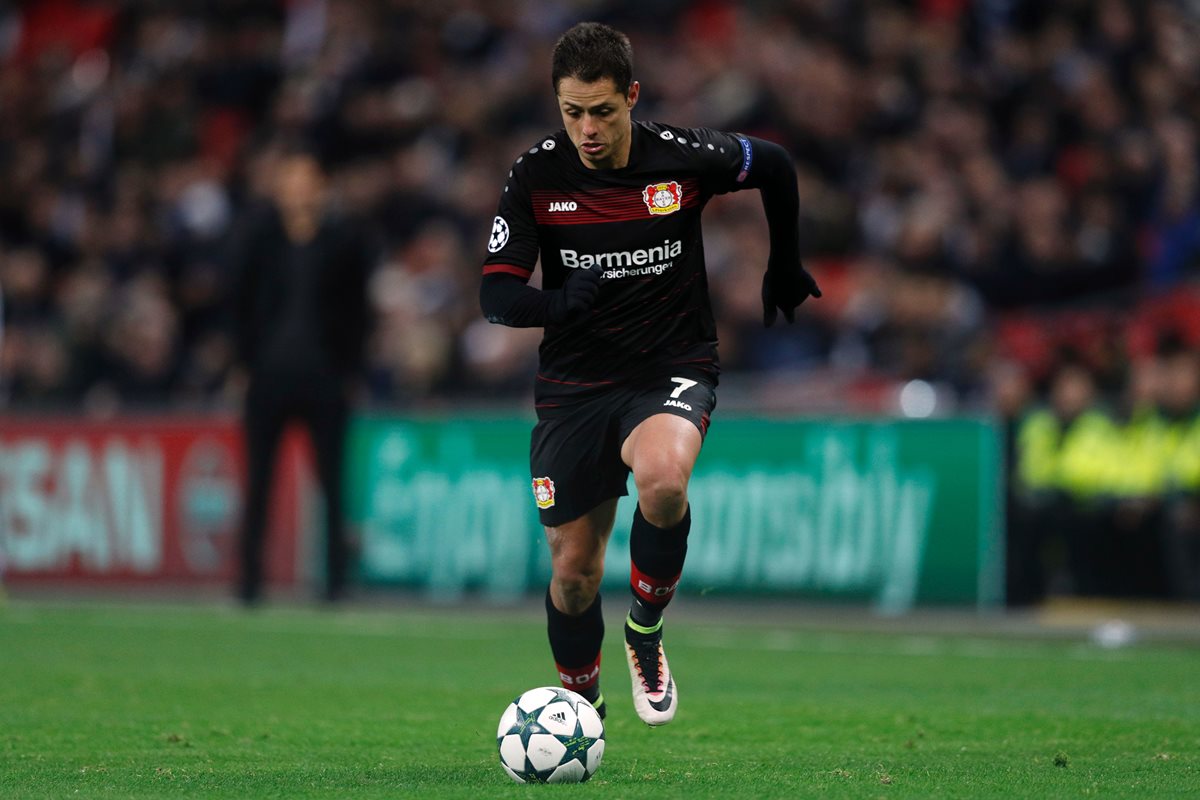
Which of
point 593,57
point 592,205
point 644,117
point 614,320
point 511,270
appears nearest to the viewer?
point 593,57

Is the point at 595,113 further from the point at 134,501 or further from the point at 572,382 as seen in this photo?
the point at 134,501

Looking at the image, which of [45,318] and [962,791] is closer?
[962,791]

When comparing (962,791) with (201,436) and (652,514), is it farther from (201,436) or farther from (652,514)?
(201,436)

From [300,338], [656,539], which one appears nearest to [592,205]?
[656,539]

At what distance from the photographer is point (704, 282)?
6.64m

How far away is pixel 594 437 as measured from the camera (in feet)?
21.0

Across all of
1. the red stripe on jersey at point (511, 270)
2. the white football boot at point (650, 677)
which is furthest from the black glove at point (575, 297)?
the white football boot at point (650, 677)

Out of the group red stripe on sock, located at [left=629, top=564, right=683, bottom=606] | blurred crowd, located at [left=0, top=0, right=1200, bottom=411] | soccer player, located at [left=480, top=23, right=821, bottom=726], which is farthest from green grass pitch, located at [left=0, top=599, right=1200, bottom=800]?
blurred crowd, located at [left=0, top=0, right=1200, bottom=411]

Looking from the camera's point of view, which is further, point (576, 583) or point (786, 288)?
point (786, 288)

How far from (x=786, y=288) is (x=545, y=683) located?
9.03 feet

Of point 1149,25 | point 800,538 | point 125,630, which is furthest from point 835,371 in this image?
point 125,630

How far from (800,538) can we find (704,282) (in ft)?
21.0

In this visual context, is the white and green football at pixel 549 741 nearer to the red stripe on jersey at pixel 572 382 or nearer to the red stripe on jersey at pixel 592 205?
the red stripe on jersey at pixel 572 382

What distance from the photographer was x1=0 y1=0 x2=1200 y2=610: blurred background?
41.5 feet
